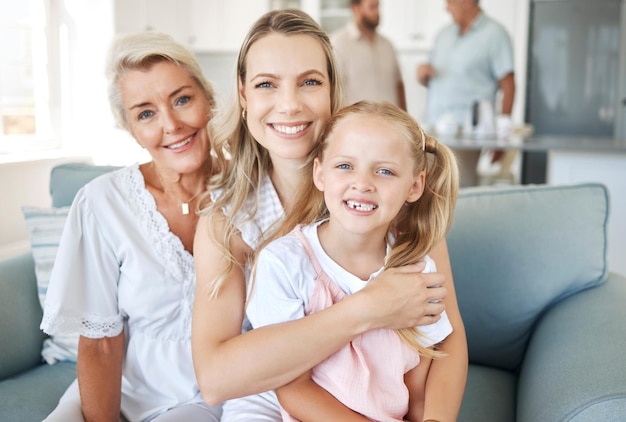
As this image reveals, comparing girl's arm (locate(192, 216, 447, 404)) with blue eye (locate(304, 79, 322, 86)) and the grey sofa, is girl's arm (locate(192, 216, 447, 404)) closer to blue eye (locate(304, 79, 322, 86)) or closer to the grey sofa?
blue eye (locate(304, 79, 322, 86))

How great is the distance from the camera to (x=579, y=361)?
4.23 ft

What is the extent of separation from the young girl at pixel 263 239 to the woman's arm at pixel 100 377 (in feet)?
0.79

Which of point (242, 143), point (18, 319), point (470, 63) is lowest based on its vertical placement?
point (18, 319)

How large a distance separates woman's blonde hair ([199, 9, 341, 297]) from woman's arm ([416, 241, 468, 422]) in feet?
1.31

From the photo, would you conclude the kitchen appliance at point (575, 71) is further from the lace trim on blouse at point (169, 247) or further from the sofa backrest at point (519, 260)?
the lace trim on blouse at point (169, 247)

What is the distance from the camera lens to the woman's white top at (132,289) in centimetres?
136

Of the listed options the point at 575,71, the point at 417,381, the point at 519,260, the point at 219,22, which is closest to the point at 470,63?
the point at 575,71

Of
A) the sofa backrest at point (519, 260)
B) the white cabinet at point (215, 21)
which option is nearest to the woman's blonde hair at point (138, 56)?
the sofa backrest at point (519, 260)

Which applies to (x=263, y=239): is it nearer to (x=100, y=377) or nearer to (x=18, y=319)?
(x=100, y=377)

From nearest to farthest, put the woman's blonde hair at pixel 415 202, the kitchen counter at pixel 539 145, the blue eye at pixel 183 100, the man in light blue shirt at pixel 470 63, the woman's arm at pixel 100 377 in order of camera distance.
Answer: the woman's blonde hair at pixel 415 202, the woman's arm at pixel 100 377, the blue eye at pixel 183 100, the kitchen counter at pixel 539 145, the man in light blue shirt at pixel 470 63

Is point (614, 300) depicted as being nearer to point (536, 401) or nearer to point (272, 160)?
point (536, 401)

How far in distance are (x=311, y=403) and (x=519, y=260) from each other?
0.82m

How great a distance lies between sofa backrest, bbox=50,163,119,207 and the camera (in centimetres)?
196

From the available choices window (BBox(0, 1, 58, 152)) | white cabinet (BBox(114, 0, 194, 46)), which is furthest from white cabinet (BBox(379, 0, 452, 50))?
window (BBox(0, 1, 58, 152))
